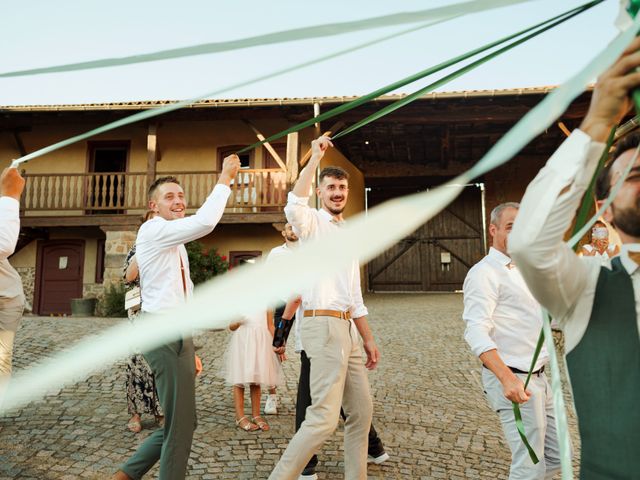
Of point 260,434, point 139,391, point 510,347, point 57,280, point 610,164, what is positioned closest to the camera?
point 610,164

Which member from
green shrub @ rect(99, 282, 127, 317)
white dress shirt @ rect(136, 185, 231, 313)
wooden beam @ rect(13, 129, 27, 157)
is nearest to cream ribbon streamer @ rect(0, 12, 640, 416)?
white dress shirt @ rect(136, 185, 231, 313)

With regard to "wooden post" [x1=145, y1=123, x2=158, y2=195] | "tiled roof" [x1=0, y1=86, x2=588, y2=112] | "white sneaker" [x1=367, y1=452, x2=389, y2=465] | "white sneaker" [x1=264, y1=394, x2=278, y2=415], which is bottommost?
"white sneaker" [x1=367, y1=452, x2=389, y2=465]

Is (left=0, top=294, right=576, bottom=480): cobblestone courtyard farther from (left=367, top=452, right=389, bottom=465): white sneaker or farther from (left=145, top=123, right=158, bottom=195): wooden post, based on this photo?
(left=145, top=123, right=158, bottom=195): wooden post

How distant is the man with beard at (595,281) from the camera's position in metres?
0.86

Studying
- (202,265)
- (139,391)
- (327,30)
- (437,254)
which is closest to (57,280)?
(202,265)

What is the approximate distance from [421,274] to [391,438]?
12.8 meters

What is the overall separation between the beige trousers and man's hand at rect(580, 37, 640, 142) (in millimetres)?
1673

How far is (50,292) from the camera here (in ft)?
42.3

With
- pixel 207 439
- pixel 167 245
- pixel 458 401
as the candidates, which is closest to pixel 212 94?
pixel 167 245

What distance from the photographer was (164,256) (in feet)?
7.63

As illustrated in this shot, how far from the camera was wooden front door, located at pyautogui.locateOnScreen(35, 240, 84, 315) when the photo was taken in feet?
42.1

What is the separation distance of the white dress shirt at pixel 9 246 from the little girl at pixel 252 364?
62.2 inches

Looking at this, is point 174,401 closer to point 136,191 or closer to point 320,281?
point 320,281

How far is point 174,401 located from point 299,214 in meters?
1.05
